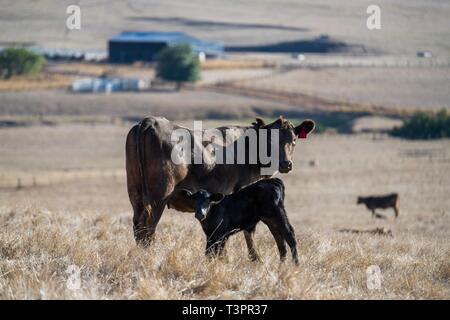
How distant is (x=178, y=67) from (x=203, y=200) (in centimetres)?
7449

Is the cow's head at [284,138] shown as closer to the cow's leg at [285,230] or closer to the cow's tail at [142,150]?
the cow's leg at [285,230]

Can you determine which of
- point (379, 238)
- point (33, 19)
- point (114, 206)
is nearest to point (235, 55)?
point (33, 19)

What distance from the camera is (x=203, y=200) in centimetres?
1102

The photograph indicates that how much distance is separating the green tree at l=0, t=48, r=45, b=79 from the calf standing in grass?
75.2m

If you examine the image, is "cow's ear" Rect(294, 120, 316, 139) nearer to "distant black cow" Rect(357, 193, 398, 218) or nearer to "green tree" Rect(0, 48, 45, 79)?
"distant black cow" Rect(357, 193, 398, 218)

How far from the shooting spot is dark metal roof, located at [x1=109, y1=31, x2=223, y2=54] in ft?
→ 326

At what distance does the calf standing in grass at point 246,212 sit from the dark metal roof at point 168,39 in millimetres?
87225

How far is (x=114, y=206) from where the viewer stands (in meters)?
31.6

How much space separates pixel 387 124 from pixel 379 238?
5006 cm

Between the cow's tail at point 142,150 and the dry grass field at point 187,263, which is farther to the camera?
the cow's tail at point 142,150

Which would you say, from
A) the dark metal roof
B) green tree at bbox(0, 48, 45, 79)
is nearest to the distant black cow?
green tree at bbox(0, 48, 45, 79)

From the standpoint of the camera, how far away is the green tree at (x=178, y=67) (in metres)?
84.9

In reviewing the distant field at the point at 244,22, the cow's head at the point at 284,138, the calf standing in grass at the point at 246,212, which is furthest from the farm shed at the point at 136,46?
the calf standing in grass at the point at 246,212

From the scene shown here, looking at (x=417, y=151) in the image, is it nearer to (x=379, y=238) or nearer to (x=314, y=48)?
(x=379, y=238)
